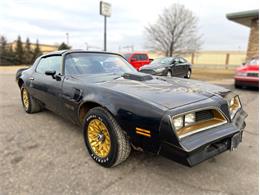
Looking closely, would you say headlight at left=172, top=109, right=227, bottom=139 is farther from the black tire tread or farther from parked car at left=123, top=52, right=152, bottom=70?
parked car at left=123, top=52, right=152, bottom=70

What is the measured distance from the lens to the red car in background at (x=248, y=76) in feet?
25.4

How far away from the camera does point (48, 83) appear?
3371mm

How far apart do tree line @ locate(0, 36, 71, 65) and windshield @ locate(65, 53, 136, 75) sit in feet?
89.5

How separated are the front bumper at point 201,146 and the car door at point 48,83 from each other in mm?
2043

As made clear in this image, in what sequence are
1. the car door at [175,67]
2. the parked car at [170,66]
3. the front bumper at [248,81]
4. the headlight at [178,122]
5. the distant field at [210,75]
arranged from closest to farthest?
the headlight at [178,122]
the front bumper at [248,81]
the parked car at [170,66]
the car door at [175,67]
the distant field at [210,75]

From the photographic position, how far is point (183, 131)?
1.86m

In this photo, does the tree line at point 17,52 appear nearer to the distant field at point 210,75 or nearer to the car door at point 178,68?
the distant field at point 210,75

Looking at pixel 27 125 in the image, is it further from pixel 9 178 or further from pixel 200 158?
pixel 200 158

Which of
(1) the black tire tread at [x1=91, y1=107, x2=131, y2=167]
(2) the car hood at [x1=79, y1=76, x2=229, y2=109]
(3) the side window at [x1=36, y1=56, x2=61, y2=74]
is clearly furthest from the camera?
(3) the side window at [x1=36, y1=56, x2=61, y2=74]

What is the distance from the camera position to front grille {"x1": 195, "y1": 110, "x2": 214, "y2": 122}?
205 cm

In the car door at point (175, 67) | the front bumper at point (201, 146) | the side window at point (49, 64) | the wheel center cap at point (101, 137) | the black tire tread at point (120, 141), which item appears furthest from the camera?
the car door at point (175, 67)

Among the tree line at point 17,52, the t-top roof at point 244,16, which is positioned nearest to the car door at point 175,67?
the t-top roof at point 244,16

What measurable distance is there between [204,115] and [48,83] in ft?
8.55

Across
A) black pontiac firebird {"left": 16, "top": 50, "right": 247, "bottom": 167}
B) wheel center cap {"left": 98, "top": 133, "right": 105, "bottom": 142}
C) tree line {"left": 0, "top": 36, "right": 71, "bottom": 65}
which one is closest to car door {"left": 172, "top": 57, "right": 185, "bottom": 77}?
black pontiac firebird {"left": 16, "top": 50, "right": 247, "bottom": 167}
